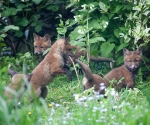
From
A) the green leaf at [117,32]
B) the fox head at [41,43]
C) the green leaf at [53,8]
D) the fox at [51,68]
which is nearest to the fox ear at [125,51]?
the green leaf at [117,32]

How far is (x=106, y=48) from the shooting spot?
914 centimetres

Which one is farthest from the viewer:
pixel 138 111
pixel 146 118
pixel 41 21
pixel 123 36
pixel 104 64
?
pixel 41 21

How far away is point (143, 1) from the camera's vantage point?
895cm

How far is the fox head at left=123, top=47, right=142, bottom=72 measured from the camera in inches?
355

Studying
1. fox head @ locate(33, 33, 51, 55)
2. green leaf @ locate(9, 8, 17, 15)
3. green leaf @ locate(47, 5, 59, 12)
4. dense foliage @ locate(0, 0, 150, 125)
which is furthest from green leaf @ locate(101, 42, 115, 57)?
fox head @ locate(33, 33, 51, 55)

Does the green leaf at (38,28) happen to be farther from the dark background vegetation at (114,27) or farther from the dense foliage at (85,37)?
the dark background vegetation at (114,27)

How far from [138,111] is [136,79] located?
4.29m

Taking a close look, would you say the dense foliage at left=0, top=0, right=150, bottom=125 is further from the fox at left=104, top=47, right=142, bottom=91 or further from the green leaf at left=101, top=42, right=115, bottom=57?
the fox at left=104, top=47, right=142, bottom=91

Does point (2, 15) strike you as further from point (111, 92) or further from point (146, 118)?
point (146, 118)

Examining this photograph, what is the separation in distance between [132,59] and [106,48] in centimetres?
50

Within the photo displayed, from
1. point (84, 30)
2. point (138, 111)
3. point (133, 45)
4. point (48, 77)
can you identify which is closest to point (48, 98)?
point (48, 77)

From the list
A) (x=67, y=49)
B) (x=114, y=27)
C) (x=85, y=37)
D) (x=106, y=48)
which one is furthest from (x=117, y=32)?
(x=67, y=49)

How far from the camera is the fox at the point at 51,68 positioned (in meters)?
8.29

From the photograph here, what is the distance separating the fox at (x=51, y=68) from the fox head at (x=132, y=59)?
1005 mm
